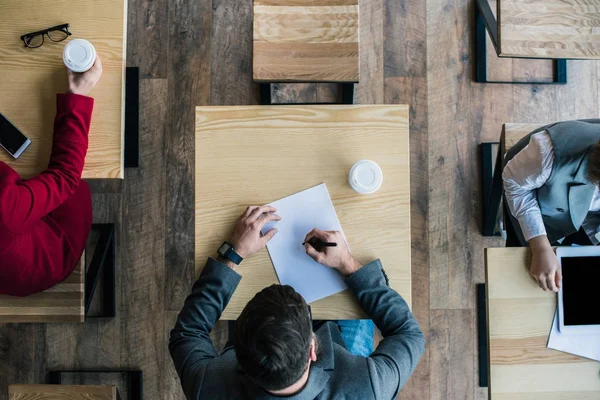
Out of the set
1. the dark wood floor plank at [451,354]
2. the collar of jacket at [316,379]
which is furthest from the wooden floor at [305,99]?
the collar of jacket at [316,379]

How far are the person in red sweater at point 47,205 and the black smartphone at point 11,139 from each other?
0.35ft

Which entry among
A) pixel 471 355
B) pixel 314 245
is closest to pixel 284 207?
pixel 314 245

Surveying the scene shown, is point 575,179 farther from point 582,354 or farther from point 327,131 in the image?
point 327,131

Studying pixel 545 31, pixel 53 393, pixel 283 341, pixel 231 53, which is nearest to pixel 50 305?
pixel 53 393

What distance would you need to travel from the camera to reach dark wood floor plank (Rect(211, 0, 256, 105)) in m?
2.21

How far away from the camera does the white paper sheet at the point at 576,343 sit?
135 cm

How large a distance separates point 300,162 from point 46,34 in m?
0.82

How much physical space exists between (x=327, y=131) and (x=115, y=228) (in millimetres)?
1167

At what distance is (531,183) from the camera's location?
55.7 inches

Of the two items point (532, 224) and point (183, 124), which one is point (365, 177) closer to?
point (532, 224)

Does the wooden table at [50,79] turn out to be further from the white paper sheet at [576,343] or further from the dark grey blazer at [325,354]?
the white paper sheet at [576,343]

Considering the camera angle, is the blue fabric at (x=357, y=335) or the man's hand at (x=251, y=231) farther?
the blue fabric at (x=357, y=335)

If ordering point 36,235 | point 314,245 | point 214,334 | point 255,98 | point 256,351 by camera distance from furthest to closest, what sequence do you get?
1. point 255,98
2. point 214,334
3. point 36,235
4. point 314,245
5. point 256,351

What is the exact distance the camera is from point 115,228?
215cm
